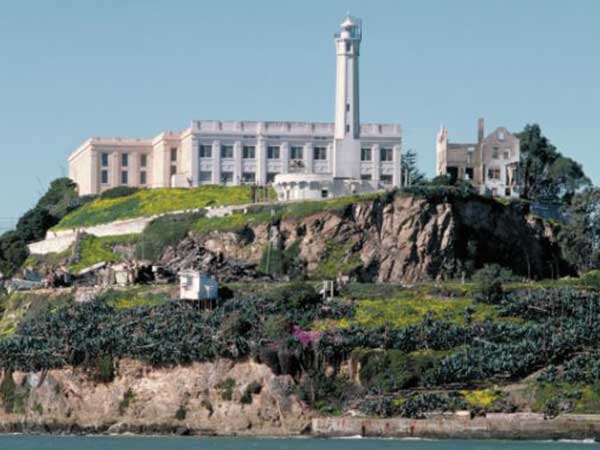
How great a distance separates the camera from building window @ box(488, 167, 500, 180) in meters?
134

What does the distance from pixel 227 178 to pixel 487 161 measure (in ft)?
57.3

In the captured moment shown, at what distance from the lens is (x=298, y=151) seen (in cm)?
13738

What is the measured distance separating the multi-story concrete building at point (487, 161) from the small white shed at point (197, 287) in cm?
2883

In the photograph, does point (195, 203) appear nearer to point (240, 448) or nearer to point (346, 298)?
point (346, 298)

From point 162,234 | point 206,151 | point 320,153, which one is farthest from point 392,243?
point 206,151

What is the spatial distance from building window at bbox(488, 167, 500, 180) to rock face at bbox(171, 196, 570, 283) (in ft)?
37.4

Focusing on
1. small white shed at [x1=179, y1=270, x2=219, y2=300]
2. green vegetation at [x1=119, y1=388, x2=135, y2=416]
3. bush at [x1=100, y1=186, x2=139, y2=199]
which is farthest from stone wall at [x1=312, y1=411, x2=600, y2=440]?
bush at [x1=100, y1=186, x2=139, y2=199]

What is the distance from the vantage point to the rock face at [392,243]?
116562 mm

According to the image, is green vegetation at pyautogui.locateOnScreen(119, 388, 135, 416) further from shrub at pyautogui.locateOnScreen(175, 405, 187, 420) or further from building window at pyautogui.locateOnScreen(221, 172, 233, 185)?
building window at pyautogui.locateOnScreen(221, 172, 233, 185)

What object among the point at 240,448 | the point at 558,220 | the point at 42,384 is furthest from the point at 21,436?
the point at 558,220

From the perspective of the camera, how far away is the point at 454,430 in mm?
92625

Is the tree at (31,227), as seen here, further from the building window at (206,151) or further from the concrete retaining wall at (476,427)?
the concrete retaining wall at (476,427)

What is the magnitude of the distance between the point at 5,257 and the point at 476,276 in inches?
1586

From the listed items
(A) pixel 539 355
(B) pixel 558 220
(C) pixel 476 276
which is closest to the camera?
(A) pixel 539 355
